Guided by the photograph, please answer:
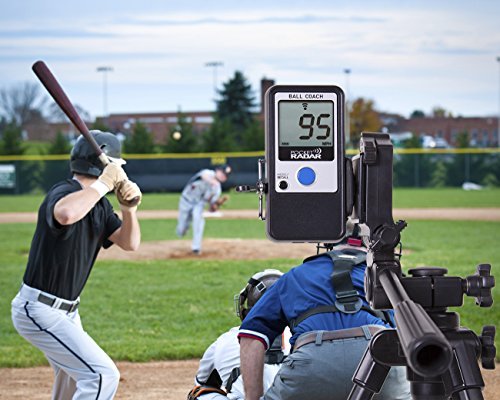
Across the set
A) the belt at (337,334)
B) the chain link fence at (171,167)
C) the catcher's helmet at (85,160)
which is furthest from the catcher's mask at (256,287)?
the chain link fence at (171,167)

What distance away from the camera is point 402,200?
3216cm

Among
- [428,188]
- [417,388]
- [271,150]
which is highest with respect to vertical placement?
[271,150]

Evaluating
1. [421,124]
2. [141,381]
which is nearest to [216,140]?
[141,381]

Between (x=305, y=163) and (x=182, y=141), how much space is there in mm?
42333

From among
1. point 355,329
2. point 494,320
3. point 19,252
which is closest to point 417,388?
point 355,329

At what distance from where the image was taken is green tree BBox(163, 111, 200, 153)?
44.3 meters

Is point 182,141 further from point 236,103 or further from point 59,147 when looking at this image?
point 236,103

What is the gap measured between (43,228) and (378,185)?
272 centimetres

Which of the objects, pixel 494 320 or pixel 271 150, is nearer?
pixel 271 150

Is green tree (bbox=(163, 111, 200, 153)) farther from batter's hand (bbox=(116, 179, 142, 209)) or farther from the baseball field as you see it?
batter's hand (bbox=(116, 179, 142, 209))

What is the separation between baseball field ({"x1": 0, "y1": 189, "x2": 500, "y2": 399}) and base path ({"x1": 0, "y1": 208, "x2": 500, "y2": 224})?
0.12ft

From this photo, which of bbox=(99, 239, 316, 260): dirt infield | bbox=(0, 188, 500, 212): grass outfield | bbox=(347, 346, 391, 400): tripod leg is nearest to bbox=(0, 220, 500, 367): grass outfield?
bbox=(99, 239, 316, 260): dirt infield

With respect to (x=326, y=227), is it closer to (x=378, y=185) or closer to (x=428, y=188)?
(x=378, y=185)

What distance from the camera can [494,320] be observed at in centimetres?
937
